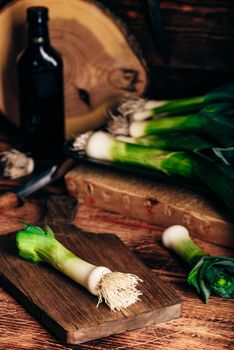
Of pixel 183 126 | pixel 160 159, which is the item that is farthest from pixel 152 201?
pixel 183 126

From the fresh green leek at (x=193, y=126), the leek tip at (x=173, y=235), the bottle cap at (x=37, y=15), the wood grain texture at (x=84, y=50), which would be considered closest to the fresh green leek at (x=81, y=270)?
the leek tip at (x=173, y=235)

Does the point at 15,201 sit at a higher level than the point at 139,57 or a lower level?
lower

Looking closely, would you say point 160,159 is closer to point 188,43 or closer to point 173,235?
point 173,235

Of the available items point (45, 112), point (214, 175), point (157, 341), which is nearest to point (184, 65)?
point (45, 112)

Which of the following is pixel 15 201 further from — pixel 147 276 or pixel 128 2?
pixel 128 2

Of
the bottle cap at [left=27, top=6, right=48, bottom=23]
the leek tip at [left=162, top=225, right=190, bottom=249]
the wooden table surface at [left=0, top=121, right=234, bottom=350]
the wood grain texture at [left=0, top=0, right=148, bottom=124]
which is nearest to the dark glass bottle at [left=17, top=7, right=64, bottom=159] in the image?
the bottle cap at [left=27, top=6, right=48, bottom=23]

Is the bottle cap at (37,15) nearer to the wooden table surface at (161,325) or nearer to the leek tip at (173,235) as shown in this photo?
the wooden table surface at (161,325)
